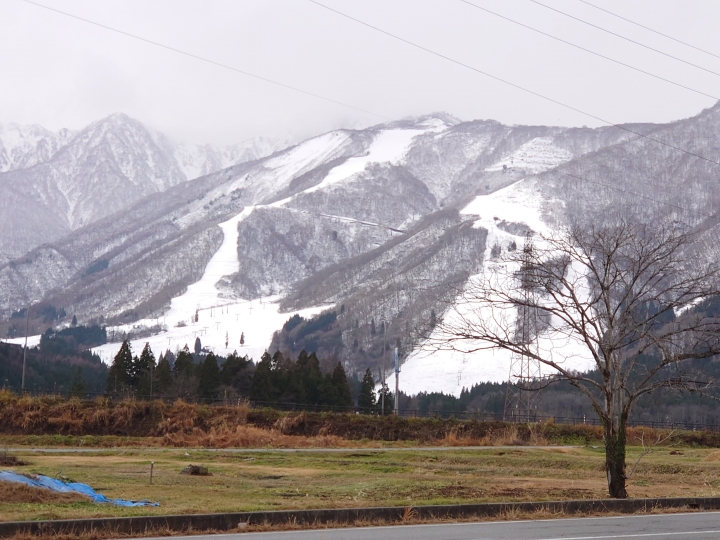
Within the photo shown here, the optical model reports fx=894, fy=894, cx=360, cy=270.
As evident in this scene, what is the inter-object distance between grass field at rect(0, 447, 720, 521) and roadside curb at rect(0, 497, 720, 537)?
4.17ft

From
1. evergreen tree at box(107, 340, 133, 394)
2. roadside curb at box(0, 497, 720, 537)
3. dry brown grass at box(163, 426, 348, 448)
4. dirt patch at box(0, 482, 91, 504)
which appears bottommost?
dry brown grass at box(163, 426, 348, 448)

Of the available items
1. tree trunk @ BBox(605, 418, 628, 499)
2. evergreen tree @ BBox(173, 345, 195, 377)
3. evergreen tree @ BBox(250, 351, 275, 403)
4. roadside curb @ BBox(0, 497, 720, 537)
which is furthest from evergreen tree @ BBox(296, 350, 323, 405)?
roadside curb @ BBox(0, 497, 720, 537)

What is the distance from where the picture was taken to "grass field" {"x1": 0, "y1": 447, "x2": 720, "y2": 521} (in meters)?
21.7

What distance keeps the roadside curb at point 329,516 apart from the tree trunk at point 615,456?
3.36 feet

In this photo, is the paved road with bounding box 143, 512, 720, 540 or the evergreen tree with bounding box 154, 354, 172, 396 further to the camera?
the evergreen tree with bounding box 154, 354, 172, 396

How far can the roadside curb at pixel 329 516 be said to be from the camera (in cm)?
1642

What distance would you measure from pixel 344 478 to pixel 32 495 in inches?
523

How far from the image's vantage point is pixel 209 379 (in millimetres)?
96438

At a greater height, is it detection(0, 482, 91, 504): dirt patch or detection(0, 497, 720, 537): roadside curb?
detection(0, 497, 720, 537): roadside curb

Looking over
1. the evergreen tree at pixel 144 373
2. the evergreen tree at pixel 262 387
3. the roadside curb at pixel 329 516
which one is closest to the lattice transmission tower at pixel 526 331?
the roadside curb at pixel 329 516

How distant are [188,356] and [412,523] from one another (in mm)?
94434

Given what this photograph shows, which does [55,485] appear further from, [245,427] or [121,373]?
[121,373]

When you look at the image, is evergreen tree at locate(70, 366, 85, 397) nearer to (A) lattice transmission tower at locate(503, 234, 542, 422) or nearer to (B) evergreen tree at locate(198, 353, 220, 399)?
(B) evergreen tree at locate(198, 353, 220, 399)

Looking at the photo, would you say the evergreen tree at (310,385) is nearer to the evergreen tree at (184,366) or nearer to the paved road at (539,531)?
the evergreen tree at (184,366)
